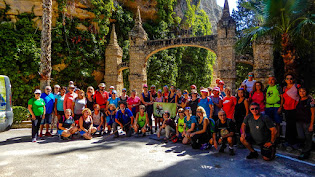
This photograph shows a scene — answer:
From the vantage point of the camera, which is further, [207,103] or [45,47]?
[45,47]

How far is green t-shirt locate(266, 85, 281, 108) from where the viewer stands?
5.67 meters

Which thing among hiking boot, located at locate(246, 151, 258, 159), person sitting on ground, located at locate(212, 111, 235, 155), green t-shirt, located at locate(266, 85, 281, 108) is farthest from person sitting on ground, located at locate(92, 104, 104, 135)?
green t-shirt, located at locate(266, 85, 281, 108)

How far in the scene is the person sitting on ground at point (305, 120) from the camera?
4.82 meters

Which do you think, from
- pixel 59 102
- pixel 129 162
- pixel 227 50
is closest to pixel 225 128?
pixel 129 162

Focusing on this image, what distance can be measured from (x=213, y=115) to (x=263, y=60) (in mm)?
A: 9215

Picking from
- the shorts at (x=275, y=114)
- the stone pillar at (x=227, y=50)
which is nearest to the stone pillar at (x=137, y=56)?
the stone pillar at (x=227, y=50)

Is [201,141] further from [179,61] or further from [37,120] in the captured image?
[179,61]

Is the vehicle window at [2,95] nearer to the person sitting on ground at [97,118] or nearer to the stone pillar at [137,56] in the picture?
the person sitting on ground at [97,118]

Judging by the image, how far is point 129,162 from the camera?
15.2 ft

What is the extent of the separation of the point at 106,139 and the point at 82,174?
3121 millimetres

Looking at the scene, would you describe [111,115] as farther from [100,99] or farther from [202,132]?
[202,132]

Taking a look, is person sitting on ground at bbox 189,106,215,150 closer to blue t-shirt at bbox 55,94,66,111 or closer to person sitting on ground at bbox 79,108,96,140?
person sitting on ground at bbox 79,108,96,140

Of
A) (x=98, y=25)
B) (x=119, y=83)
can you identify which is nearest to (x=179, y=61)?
(x=119, y=83)

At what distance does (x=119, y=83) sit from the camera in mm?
18734
